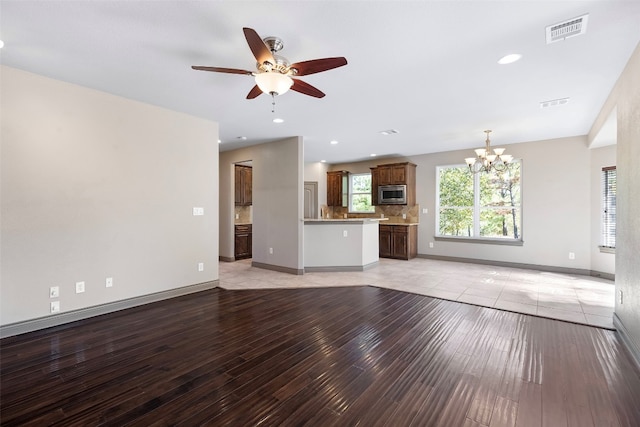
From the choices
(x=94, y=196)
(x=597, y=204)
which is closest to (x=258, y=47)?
(x=94, y=196)

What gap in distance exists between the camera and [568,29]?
2250 millimetres

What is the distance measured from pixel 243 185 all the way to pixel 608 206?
24.5 feet

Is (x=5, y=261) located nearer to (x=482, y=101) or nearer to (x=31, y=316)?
(x=31, y=316)

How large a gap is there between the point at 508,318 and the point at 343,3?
363 cm

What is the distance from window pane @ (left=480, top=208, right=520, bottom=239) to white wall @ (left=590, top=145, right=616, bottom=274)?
3.96 ft

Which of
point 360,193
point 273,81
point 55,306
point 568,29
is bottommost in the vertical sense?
point 55,306

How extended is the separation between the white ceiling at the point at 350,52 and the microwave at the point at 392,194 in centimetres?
307

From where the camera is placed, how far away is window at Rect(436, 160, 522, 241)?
6387 mm

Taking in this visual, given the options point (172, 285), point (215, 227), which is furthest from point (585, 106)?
point (172, 285)

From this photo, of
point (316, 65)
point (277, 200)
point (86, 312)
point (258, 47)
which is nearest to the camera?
point (258, 47)

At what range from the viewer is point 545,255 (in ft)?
19.5

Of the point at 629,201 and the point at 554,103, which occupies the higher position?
the point at 554,103

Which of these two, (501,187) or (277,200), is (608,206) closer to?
(501,187)

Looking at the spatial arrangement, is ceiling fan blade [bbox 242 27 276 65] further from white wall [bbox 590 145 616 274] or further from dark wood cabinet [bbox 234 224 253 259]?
white wall [bbox 590 145 616 274]
